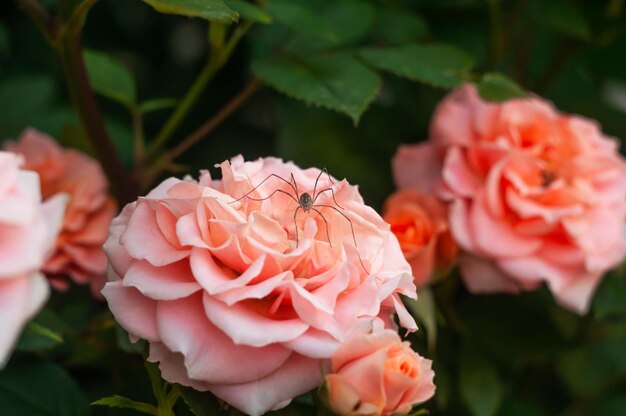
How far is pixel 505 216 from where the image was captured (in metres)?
0.63

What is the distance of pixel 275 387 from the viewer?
0.38 metres

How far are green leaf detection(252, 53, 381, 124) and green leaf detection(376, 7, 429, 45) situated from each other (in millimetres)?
92

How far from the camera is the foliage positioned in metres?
0.55

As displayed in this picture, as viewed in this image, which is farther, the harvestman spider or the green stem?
the green stem

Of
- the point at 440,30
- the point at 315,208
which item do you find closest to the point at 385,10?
the point at 440,30

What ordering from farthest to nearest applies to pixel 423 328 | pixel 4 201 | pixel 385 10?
pixel 385 10, pixel 423 328, pixel 4 201

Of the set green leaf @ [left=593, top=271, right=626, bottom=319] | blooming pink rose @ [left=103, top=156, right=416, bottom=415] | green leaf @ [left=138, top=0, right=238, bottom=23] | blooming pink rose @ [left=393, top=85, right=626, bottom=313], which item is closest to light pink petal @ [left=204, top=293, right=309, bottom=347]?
blooming pink rose @ [left=103, top=156, right=416, bottom=415]

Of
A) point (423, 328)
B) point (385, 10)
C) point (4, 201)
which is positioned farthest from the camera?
point (385, 10)

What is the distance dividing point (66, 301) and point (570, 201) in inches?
15.3

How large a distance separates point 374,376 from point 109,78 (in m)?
0.34

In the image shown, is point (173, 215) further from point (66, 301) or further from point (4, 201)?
point (66, 301)

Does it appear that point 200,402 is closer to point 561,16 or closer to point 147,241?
point 147,241

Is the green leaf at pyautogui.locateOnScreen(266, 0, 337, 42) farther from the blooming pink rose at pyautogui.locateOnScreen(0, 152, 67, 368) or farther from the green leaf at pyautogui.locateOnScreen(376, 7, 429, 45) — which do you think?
the blooming pink rose at pyautogui.locateOnScreen(0, 152, 67, 368)

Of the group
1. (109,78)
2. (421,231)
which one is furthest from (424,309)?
(109,78)
